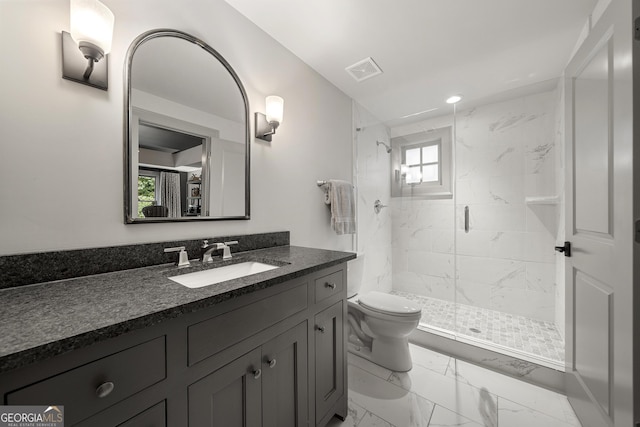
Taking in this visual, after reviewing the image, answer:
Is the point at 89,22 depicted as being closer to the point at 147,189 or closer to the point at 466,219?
the point at 147,189

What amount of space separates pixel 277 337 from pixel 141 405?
0.44 meters

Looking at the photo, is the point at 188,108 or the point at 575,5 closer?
the point at 188,108

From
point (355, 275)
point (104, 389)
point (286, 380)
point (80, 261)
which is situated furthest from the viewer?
point (355, 275)

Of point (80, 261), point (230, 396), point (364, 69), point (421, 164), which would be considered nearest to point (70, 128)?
point (80, 261)

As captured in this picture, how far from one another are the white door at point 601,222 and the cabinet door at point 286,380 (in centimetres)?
122

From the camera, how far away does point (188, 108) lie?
1.22 m

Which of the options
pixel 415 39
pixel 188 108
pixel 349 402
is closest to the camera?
pixel 188 108

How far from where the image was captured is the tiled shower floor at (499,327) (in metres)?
1.86

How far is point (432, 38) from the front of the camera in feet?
5.20

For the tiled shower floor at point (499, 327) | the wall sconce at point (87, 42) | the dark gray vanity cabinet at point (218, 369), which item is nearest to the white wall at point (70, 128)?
the wall sconce at point (87, 42)

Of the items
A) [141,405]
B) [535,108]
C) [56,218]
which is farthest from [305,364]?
[535,108]

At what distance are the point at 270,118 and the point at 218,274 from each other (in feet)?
3.13

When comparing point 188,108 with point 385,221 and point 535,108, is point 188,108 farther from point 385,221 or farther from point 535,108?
point 535,108

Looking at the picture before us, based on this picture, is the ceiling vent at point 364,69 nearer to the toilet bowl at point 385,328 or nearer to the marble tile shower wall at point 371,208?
the marble tile shower wall at point 371,208
